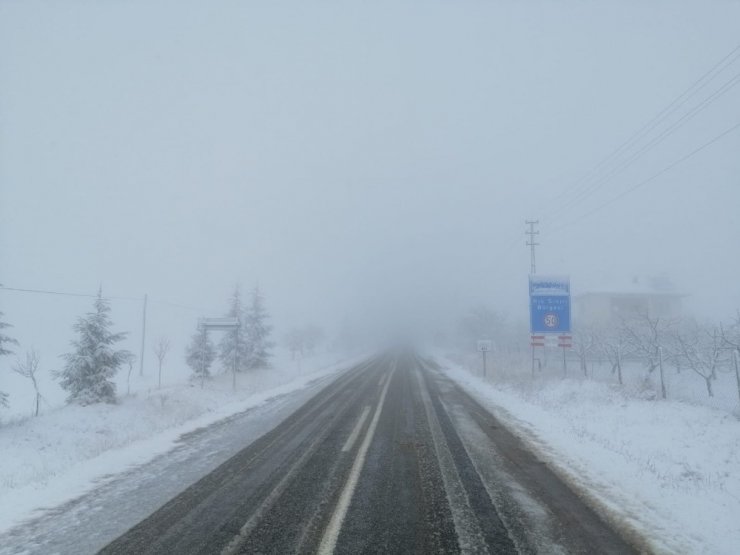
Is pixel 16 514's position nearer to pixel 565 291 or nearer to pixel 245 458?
pixel 245 458

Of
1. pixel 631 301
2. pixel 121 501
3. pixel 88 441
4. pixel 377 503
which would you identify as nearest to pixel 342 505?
pixel 377 503

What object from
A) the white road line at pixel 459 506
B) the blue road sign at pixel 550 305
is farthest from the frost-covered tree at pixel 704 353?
the white road line at pixel 459 506

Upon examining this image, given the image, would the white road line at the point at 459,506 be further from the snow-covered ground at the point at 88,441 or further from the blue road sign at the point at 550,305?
the blue road sign at the point at 550,305

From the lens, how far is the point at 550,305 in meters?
24.5

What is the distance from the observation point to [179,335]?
393ft

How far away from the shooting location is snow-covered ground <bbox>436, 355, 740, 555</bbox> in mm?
5434

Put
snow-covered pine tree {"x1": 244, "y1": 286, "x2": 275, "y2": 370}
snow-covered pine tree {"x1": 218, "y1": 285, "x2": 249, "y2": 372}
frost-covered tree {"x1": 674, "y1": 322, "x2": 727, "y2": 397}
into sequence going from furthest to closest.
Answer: snow-covered pine tree {"x1": 244, "y1": 286, "x2": 275, "y2": 370} → snow-covered pine tree {"x1": 218, "y1": 285, "x2": 249, "y2": 372} → frost-covered tree {"x1": 674, "y1": 322, "x2": 727, "y2": 397}

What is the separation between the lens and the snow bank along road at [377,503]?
4719 millimetres

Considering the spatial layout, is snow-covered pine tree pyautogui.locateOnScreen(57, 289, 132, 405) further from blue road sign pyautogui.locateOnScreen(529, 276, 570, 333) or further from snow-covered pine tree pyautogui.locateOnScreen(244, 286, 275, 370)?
blue road sign pyautogui.locateOnScreen(529, 276, 570, 333)

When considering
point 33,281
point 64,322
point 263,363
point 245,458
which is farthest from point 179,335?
point 245,458

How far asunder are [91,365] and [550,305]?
908 inches

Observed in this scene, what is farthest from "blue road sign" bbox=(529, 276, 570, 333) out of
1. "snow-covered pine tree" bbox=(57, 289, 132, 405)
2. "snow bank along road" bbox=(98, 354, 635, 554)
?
"snow-covered pine tree" bbox=(57, 289, 132, 405)

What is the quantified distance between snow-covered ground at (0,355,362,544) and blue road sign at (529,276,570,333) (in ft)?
43.0

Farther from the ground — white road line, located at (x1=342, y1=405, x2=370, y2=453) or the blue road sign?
the blue road sign
